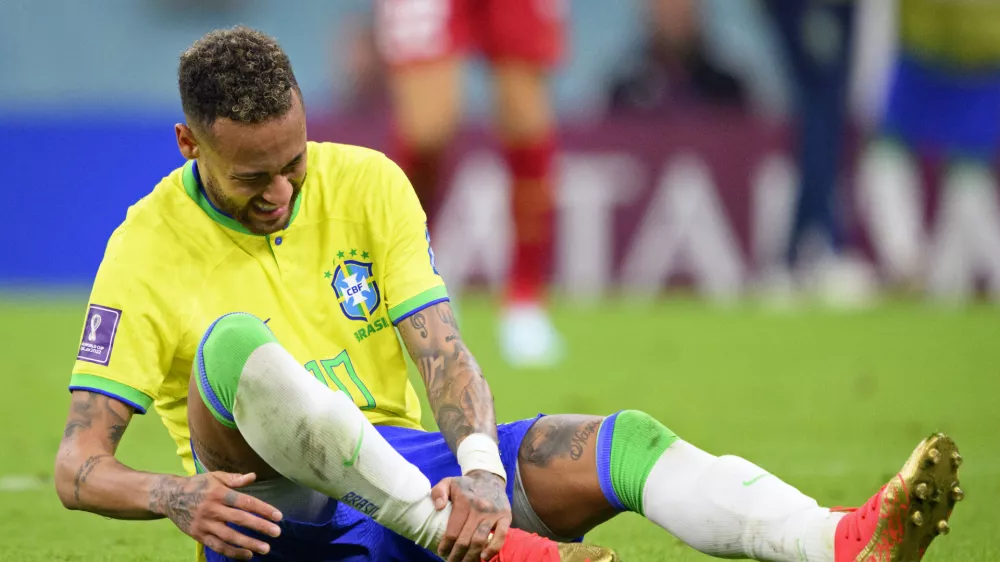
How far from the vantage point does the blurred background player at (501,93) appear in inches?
249

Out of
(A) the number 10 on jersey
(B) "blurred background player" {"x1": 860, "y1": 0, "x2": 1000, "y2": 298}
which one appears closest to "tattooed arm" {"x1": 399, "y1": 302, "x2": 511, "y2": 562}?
(A) the number 10 on jersey

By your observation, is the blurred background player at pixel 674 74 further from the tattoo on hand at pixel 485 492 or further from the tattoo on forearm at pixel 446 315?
the tattoo on hand at pixel 485 492

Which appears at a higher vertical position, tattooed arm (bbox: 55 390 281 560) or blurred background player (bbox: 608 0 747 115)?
blurred background player (bbox: 608 0 747 115)

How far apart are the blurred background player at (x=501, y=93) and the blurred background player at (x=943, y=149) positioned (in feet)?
13.6

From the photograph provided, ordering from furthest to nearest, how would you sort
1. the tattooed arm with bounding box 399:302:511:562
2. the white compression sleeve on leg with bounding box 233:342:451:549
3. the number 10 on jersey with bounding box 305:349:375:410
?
the number 10 on jersey with bounding box 305:349:375:410 < the tattooed arm with bounding box 399:302:511:562 < the white compression sleeve on leg with bounding box 233:342:451:549

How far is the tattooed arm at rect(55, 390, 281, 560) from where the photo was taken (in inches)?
91.8

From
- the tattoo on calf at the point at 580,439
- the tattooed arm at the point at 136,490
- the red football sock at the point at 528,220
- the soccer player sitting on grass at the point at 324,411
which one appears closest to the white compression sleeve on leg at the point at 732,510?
the soccer player sitting on grass at the point at 324,411

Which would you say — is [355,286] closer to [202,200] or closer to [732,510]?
[202,200]

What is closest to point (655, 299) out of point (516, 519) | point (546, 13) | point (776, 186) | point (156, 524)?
point (776, 186)

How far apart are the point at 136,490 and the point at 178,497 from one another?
10 centimetres

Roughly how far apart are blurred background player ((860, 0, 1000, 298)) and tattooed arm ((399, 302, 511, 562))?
7.67 meters

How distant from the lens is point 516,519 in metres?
2.66

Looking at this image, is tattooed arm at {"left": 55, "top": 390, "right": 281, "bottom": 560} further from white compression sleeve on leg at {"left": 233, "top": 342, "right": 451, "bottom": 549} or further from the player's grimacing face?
the player's grimacing face

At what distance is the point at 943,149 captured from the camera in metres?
10.2
